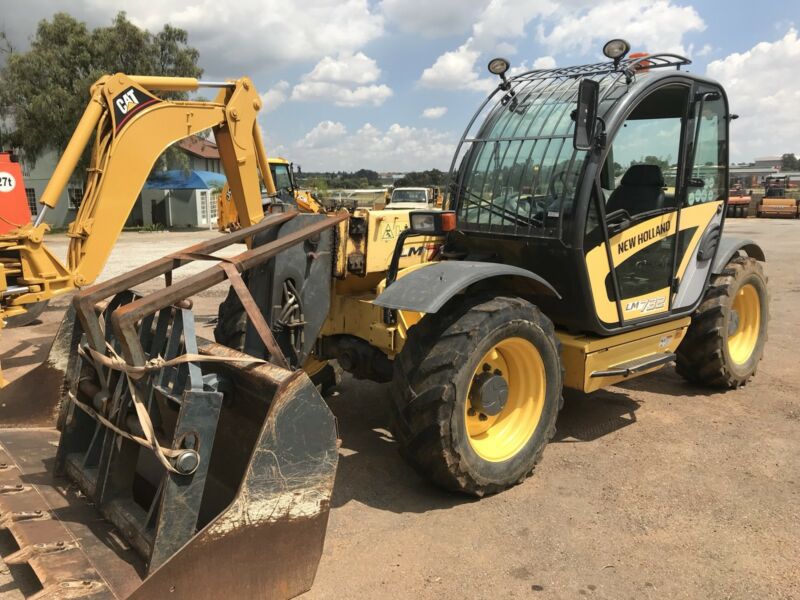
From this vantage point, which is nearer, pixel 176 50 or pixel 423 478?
pixel 423 478

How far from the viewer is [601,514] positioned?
357 cm

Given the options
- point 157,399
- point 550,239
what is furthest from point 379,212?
point 157,399

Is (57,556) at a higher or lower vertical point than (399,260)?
lower

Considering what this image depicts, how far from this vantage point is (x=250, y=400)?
305cm

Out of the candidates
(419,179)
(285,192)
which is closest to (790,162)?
(419,179)

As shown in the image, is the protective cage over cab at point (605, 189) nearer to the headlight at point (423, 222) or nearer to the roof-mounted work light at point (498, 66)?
the roof-mounted work light at point (498, 66)

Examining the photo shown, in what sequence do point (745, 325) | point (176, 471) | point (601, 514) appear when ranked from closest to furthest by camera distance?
point (176, 471), point (601, 514), point (745, 325)

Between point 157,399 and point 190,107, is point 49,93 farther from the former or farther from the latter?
point 157,399

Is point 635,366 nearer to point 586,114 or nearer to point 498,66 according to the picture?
point 586,114

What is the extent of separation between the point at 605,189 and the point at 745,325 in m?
2.63

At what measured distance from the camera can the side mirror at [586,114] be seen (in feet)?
12.1

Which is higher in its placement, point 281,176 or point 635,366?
point 281,176

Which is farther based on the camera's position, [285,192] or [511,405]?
[285,192]

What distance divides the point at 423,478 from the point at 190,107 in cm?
387
